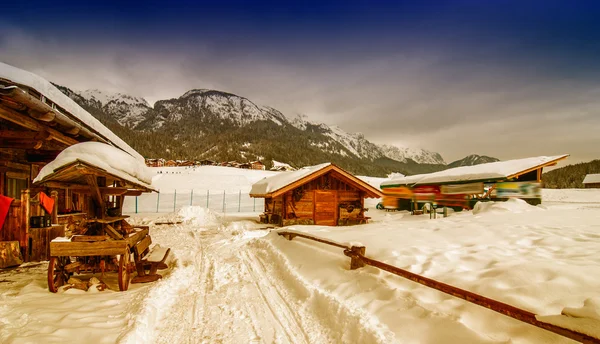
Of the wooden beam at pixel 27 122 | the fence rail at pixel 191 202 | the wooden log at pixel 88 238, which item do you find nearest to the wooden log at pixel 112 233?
the wooden log at pixel 88 238

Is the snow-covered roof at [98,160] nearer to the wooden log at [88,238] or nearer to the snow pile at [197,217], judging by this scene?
the wooden log at [88,238]

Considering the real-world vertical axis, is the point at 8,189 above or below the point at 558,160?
below

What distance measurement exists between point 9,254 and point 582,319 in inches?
459

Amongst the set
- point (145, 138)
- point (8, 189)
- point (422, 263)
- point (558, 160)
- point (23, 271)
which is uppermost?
point (145, 138)

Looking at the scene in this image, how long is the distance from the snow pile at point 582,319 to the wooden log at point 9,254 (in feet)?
37.1

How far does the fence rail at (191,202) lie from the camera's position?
33.8 metres

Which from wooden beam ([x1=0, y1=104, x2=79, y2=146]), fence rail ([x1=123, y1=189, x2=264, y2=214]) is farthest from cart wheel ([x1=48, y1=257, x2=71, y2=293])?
fence rail ([x1=123, y1=189, x2=264, y2=214])

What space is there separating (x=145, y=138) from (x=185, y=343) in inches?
5588

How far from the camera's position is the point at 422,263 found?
5312 mm

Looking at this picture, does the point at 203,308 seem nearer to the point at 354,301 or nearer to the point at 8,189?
the point at 354,301

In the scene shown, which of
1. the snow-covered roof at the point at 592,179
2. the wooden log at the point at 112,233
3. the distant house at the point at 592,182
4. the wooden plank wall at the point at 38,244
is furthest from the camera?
the snow-covered roof at the point at 592,179

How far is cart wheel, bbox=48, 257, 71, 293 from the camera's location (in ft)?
17.7

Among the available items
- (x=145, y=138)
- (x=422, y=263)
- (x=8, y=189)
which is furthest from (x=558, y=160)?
(x=145, y=138)

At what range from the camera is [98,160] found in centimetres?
526
